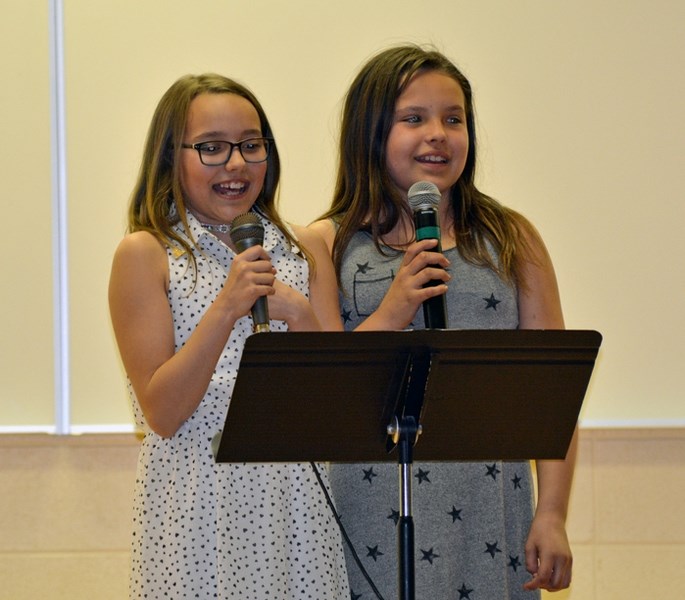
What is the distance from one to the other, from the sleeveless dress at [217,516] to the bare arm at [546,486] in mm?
364

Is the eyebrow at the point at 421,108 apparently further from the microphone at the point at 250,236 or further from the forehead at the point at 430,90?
the microphone at the point at 250,236

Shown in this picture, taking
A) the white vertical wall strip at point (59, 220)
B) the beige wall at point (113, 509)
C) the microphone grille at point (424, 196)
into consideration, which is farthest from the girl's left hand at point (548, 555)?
the white vertical wall strip at point (59, 220)

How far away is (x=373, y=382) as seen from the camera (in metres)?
1.49

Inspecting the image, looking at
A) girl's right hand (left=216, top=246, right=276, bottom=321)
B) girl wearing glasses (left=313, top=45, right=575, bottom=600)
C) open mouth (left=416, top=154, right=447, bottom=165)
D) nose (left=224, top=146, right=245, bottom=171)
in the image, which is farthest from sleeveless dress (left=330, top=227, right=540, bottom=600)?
girl's right hand (left=216, top=246, right=276, bottom=321)

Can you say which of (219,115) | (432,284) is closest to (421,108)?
(219,115)

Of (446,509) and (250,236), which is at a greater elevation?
(250,236)

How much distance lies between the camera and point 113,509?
3.00 m

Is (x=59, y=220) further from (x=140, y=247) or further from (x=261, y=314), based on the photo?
(x=261, y=314)

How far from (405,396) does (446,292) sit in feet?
1.51

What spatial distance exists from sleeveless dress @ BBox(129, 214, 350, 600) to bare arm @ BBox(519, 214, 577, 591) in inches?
14.3

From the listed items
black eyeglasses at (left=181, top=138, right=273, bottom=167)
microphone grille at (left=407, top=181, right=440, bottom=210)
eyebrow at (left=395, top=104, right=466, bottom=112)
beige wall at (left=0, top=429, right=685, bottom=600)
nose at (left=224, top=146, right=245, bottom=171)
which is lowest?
beige wall at (left=0, top=429, right=685, bottom=600)

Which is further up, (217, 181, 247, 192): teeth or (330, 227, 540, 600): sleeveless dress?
(217, 181, 247, 192): teeth

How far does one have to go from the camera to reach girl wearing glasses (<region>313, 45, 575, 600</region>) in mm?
1932

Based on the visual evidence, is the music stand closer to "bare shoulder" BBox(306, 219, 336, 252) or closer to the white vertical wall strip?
"bare shoulder" BBox(306, 219, 336, 252)
